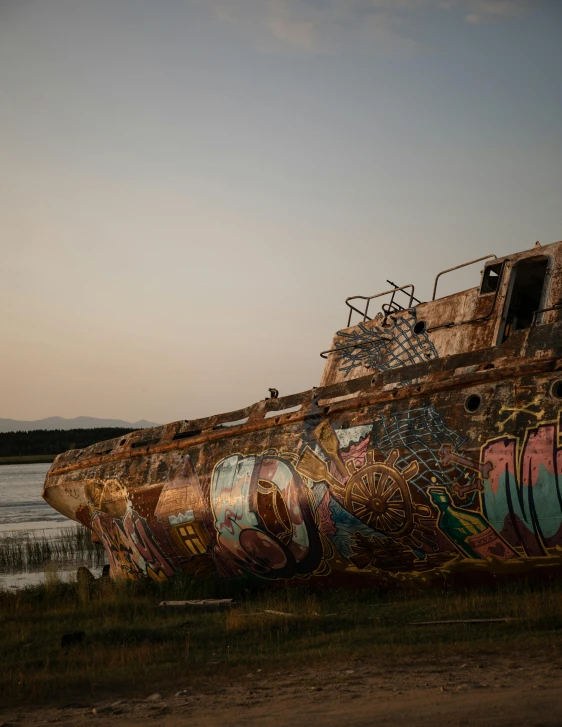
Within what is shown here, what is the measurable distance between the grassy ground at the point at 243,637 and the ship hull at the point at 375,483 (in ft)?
1.79

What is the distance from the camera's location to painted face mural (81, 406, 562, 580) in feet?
29.4

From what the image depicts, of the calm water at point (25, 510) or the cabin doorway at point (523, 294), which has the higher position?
the cabin doorway at point (523, 294)

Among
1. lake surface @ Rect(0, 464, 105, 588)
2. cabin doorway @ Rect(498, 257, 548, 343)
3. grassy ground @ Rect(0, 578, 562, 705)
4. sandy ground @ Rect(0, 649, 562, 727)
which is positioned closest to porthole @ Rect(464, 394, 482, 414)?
cabin doorway @ Rect(498, 257, 548, 343)

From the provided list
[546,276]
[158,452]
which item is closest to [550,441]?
[546,276]

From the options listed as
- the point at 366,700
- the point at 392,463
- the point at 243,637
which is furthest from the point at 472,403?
the point at 366,700

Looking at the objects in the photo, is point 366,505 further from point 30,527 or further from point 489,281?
point 30,527

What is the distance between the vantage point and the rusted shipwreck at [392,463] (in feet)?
29.8

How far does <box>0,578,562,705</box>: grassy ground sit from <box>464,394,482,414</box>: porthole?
2262mm

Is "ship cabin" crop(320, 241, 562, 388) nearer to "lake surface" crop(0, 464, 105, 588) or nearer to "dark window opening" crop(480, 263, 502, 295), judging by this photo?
"dark window opening" crop(480, 263, 502, 295)

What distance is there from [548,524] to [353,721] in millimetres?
4482

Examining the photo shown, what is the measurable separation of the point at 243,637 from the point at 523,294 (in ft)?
21.9

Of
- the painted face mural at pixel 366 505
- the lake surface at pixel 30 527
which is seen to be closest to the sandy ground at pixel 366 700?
the painted face mural at pixel 366 505

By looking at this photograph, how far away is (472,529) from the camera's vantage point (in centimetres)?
936

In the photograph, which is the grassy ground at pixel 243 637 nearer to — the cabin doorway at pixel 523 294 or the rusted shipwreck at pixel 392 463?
the rusted shipwreck at pixel 392 463
